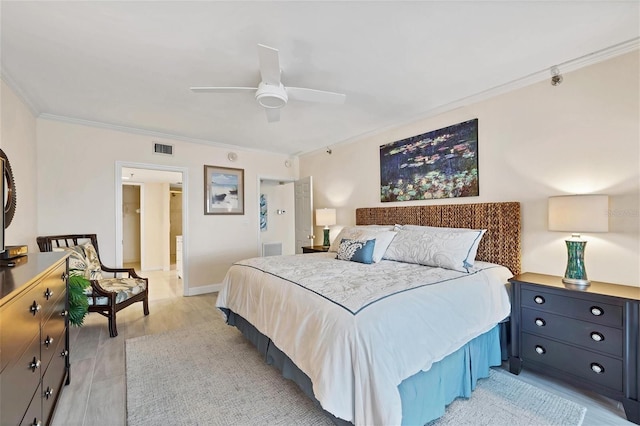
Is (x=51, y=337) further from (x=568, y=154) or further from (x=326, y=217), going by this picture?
(x=568, y=154)

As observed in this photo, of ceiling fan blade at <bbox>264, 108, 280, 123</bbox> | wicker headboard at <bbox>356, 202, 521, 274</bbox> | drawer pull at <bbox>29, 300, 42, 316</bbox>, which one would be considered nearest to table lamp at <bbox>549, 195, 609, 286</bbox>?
wicker headboard at <bbox>356, 202, 521, 274</bbox>

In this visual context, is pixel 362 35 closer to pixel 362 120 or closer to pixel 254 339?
pixel 362 120

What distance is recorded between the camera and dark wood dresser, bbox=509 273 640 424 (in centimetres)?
177

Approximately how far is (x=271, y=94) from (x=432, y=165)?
82.8 inches

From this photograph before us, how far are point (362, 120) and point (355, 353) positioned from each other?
3095mm

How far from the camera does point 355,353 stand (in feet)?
4.49

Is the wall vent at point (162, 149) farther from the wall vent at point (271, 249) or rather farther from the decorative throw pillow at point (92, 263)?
the wall vent at point (271, 249)

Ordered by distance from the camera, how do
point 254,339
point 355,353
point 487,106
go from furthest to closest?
point 487,106
point 254,339
point 355,353

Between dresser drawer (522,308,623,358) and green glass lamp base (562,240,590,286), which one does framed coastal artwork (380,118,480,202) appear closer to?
green glass lamp base (562,240,590,286)

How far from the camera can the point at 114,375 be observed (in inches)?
89.5

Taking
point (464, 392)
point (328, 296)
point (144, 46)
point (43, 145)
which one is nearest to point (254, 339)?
point (328, 296)

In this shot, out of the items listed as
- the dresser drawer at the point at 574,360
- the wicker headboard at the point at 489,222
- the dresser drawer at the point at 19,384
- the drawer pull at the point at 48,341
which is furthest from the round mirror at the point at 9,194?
the dresser drawer at the point at 574,360

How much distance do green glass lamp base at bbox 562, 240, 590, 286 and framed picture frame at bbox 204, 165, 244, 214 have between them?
14.8 ft

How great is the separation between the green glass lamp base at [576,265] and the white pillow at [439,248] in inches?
25.2
